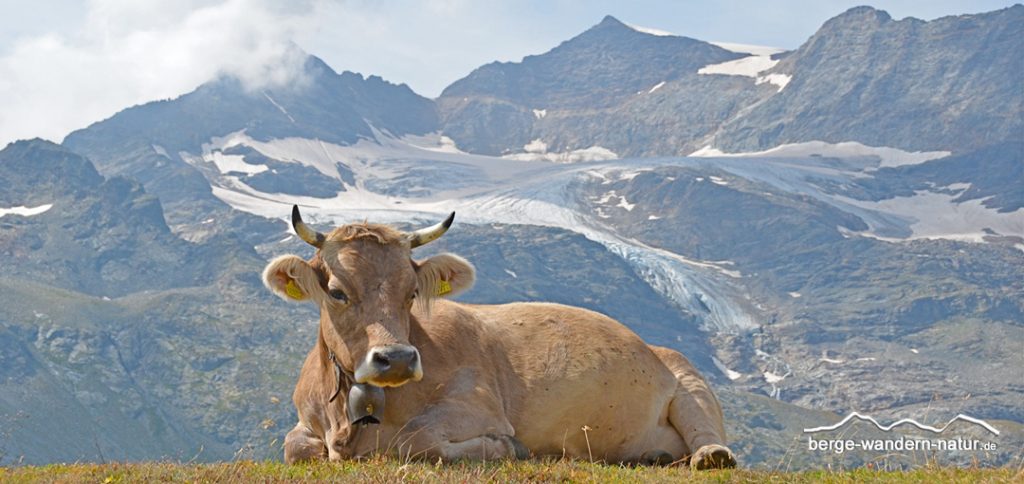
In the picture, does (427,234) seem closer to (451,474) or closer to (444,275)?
(444,275)

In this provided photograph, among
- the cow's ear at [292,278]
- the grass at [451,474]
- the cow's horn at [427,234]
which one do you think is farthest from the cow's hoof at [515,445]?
the cow's ear at [292,278]

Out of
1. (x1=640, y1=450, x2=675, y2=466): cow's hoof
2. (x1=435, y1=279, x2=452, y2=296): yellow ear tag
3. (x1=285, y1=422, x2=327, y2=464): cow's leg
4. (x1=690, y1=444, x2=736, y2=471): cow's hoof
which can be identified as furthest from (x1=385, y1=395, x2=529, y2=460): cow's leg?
(x1=640, y1=450, x2=675, y2=466): cow's hoof

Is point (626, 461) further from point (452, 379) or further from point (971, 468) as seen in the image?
point (971, 468)

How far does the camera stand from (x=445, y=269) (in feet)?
48.7

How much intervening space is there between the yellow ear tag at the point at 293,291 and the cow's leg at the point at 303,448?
169cm

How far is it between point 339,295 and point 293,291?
3.03 ft

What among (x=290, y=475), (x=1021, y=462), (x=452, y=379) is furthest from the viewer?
(x=452, y=379)

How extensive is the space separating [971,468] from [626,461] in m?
4.75

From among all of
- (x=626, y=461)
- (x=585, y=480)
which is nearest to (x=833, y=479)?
(x=585, y=480)

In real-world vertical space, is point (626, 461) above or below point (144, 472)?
below

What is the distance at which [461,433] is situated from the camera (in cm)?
1364

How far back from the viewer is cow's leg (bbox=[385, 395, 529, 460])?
1317 centimetres

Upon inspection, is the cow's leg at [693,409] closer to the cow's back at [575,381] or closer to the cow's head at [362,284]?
the cow's back at [575,381]

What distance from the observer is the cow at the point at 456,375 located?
44.1 feet
